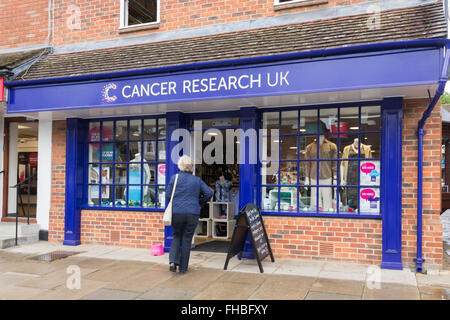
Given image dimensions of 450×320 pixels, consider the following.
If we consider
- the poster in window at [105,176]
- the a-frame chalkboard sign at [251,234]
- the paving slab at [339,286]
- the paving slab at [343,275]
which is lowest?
the paving slab at [339,286]

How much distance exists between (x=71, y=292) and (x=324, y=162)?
418 cm

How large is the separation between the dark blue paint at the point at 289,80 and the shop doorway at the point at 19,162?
213cm

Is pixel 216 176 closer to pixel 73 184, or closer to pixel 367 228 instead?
pixel 73 184

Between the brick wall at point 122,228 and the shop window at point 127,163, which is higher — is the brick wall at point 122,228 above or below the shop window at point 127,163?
below

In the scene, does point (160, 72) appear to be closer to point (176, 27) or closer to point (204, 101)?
point (204, 101)

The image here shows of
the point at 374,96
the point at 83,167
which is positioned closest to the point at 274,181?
the point at 374,96

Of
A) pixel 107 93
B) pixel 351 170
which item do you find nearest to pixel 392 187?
pixel 351 170

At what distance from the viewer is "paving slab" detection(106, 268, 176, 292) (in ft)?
16.8

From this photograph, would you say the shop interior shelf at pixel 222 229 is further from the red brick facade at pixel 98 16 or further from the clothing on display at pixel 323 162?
the red brick facade at pixel 98 16

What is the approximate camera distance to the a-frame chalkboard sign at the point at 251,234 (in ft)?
19.0

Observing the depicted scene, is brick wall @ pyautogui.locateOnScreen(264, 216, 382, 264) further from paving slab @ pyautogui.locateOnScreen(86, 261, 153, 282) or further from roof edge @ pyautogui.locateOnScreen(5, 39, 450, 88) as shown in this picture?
roof edge @ pyautogui.locateOnScreen(5, 39, 450, 88)

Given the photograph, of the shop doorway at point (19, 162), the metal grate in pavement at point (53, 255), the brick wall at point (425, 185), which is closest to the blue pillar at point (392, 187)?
the brick wall at point (425, 185)

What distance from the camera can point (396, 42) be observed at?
5090 millimetres

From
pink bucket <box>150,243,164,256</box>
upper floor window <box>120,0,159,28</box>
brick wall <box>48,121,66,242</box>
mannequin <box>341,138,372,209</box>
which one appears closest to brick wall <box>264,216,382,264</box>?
mannequin <box>341,138,372,209</box>
